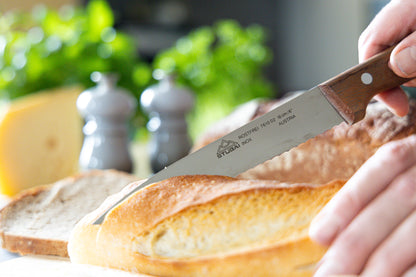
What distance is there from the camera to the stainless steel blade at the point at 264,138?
0.92m

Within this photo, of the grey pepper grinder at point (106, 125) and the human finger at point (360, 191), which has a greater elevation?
the human finger at point (360, 191)

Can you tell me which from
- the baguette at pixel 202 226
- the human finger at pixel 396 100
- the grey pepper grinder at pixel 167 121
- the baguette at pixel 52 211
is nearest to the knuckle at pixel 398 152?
the baguette at pixel 202 226

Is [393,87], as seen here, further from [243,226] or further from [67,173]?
[67,173]

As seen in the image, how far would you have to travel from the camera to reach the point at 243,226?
80 centimetres

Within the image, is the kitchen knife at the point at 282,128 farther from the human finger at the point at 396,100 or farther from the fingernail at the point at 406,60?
the human finger at the point at 396,100

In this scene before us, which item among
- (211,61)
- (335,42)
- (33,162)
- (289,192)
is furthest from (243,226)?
(335,42)

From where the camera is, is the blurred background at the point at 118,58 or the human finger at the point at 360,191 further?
the blurred background at the point at 118,58

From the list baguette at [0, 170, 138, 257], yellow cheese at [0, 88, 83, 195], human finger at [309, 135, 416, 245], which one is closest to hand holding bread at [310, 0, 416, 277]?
human finger at [309, 135, 416, 245]

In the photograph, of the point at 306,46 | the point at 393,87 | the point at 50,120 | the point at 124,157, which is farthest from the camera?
the point at 306,46

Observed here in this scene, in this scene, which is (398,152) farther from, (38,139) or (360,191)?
(38,139)

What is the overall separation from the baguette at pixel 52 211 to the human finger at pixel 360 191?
0.59 m

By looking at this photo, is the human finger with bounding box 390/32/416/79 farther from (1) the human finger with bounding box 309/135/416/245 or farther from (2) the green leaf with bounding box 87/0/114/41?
(2) the green leaf with bounding box 87/0/114/41

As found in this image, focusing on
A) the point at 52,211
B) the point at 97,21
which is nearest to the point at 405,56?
the point at 52,211

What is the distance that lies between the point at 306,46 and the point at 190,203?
21.1ft
